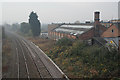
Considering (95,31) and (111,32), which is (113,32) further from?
(95,31)

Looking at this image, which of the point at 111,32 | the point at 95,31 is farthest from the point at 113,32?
the point at 95,31

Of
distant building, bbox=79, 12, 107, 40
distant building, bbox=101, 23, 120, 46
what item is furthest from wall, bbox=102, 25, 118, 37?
distant building, bbox=79, 12, 107, 40

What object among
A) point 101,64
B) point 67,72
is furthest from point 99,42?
point 67,72

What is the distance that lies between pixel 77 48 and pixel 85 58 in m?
3.42

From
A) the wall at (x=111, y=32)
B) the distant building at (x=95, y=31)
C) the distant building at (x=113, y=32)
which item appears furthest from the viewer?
the distant building at (x=95, y=31)

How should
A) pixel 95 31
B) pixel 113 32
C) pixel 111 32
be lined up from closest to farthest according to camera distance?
pixel 113 32, pixel 111 32, pixel 95 31

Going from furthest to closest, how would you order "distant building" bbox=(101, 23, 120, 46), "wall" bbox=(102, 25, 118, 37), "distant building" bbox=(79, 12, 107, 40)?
"distant building" bbox=(79, 12, 107, 40) → "wall" bbox=(102, 25, 118, 37) → "distant building" bbox=(101, 23, 120, 46)

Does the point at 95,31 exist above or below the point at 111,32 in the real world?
above

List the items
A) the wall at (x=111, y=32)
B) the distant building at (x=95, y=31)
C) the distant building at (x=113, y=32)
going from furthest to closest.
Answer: the distant building at (x=95, y=31)
the wall at (x=111, y=32)
the distant building at (x=113, y=32)

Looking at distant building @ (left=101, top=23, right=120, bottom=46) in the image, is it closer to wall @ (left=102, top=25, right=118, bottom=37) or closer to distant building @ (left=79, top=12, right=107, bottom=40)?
wall @ (left=102, top=25, right=118, bottom=37)

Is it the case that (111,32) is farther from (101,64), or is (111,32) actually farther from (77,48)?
(101,64)

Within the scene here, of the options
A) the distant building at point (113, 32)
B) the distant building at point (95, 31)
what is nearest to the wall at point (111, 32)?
the distant building at point (113, 32)

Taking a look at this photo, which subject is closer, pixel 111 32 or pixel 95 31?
pixel 111 32

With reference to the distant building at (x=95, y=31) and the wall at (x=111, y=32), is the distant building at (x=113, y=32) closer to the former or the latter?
the wall at (x=111, y=32)
